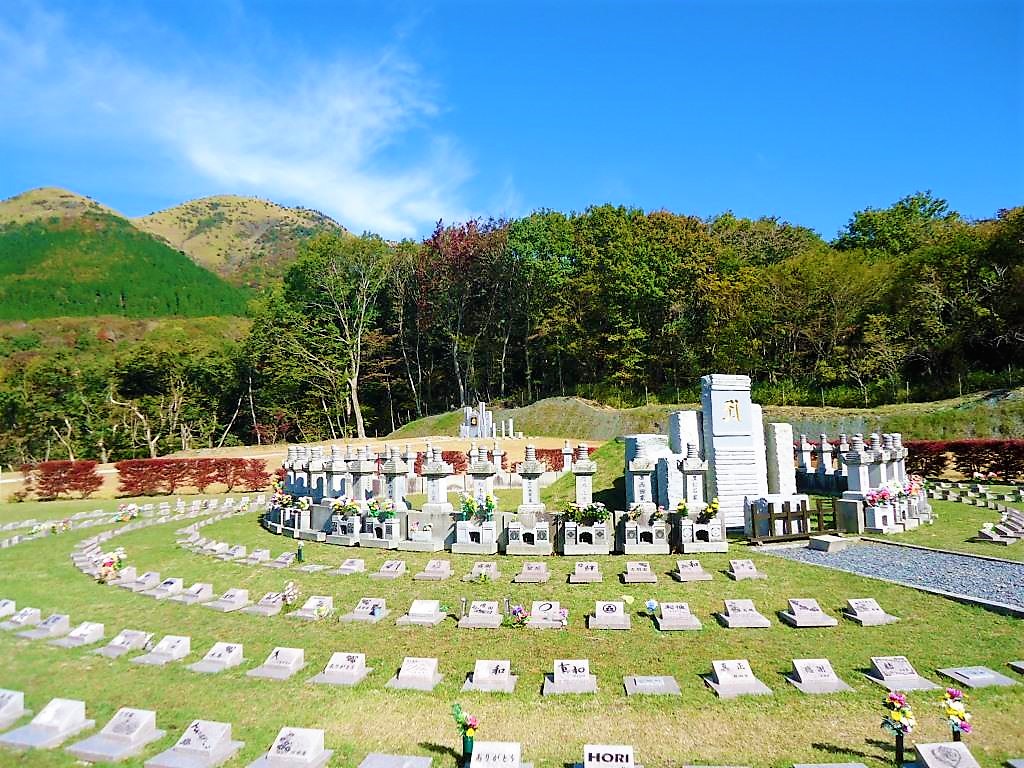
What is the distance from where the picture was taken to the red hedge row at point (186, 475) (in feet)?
114

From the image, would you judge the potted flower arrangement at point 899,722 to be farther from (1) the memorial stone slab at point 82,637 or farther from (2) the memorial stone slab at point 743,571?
(1) the memorial stone slab at point 82,637

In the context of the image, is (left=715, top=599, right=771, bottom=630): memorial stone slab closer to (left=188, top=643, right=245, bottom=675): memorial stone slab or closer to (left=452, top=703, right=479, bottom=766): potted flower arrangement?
(left=452, top=703, right=479, bottom=766): potted flower arrangement

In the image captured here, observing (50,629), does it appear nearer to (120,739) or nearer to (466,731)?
(120,739)

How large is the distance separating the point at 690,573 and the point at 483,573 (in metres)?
4.36

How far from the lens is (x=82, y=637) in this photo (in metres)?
10.2

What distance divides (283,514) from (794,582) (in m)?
15.1

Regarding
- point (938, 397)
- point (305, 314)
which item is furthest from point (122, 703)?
point (305, 314)

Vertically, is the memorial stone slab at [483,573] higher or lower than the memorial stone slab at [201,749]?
lower

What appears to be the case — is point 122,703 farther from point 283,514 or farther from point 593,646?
point 283,514

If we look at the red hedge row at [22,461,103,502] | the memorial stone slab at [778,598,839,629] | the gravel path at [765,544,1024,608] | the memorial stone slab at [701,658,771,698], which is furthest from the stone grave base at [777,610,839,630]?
the red hedge row at [22,461,103,502]

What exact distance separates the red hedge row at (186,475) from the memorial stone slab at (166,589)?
2249 centimetres

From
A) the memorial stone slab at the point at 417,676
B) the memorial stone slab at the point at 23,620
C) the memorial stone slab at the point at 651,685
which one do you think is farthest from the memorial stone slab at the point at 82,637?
the memorial stone slab at the point at 651,685

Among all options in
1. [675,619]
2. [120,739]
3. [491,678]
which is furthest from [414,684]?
[675,619]

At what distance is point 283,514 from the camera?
19.9 metres
